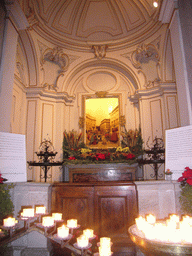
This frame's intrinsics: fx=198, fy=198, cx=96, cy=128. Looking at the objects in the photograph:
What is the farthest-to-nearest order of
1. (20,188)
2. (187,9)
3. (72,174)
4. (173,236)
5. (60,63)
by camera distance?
(60,63)
(72,174)
(187,9)
(20,188)
(173,236)

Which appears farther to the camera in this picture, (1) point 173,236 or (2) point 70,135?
(2) point 70,135

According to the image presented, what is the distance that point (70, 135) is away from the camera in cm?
729

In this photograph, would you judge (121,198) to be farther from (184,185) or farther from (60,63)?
(60,63)

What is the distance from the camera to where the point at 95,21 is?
26.7 feet

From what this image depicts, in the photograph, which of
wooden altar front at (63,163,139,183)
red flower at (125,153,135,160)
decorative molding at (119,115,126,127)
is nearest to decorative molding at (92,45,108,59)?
decorative molding at (119,115,126,127)

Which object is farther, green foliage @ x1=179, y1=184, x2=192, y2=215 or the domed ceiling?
the domed ceiling

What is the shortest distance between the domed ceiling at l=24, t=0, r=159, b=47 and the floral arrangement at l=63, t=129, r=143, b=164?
383cm

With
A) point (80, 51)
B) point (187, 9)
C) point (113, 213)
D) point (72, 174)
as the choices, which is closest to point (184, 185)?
point (113, 213)

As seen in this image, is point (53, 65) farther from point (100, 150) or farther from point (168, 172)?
point (168, 172)

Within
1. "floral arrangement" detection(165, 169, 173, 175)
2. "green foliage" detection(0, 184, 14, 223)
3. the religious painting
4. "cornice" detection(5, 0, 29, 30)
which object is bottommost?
"green foliage" detection(0, 184, 14, 223)

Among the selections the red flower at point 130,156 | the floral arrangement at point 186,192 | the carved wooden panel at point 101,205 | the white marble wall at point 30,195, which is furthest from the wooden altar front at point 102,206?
the red flower at point 130,156

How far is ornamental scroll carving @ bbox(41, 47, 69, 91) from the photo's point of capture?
25.2 feet

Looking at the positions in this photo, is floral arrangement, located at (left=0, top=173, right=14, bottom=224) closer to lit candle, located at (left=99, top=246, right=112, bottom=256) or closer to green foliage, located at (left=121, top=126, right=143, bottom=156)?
lit candle, located at (left=99, top=246, right=112, bottom=256)

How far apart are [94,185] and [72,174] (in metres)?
3.23
